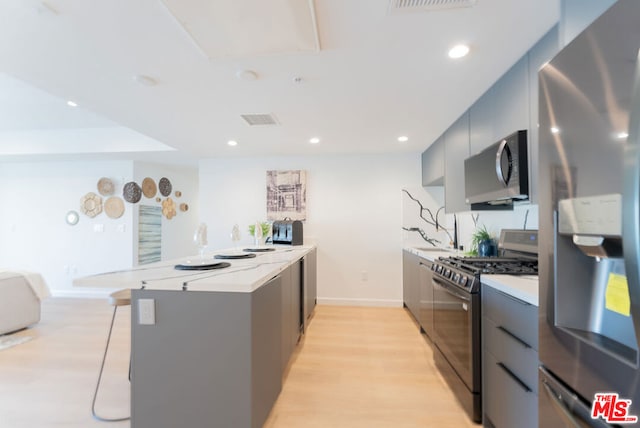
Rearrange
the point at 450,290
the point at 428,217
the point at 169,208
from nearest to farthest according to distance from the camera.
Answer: the point at 450,290 < the point at 428,217 < the point at 169,208

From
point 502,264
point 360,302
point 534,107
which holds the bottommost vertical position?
point 360,302

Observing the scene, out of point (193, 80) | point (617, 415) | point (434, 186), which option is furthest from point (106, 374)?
point (434, 186)

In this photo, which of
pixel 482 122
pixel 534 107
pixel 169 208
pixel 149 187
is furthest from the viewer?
pixel 169 208

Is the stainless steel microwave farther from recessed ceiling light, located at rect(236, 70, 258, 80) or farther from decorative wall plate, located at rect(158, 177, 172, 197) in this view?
decorative wall plate, located at rect(158, 177, 172, 197)

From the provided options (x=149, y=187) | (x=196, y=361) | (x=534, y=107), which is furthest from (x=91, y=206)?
(x=534, y=107)

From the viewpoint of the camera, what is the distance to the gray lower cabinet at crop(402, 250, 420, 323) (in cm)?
306

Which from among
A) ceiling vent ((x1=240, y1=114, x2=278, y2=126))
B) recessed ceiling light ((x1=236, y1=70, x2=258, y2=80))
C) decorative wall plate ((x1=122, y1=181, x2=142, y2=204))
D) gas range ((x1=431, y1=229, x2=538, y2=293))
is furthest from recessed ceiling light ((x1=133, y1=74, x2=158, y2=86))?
decorative wall plate ((x1=122, y1=181, x2=142, y2=204))

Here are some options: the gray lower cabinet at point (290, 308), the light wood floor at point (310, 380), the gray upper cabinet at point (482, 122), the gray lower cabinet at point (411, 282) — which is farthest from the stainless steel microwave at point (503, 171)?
the gray lower cabinet at point (290, 308)

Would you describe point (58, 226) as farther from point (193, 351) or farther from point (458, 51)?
point (458, 51)

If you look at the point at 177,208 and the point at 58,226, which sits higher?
the point at 177,208

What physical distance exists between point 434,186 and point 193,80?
134 inches

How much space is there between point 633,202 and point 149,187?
19.0 ft

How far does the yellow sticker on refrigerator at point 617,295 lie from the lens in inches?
25.1

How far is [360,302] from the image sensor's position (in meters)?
4.05
